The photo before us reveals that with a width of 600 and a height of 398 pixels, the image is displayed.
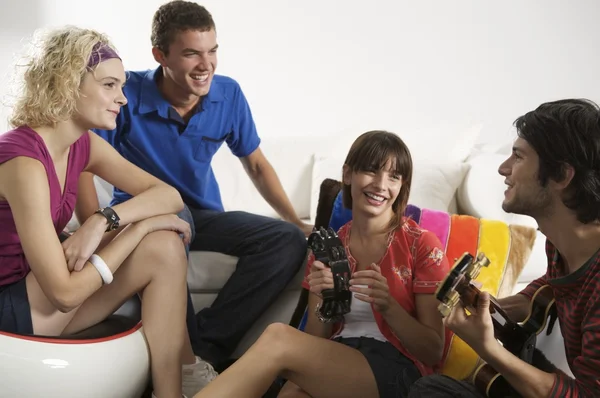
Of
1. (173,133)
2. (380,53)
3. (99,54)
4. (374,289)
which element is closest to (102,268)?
(99,54)

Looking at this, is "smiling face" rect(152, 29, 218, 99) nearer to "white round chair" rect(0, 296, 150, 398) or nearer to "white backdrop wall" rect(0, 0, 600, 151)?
"white round chair" rect(0, 296, 150, 398)

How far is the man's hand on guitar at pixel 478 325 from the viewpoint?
1.44 metres

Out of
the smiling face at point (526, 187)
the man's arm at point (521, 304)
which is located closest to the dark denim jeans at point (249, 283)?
the man's arm at point (521, 304)

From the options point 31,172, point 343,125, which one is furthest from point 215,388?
point 343,125

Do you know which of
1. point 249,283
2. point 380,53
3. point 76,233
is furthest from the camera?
point 380,53

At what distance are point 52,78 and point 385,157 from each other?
2.67 ft

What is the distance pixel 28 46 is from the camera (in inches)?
75.6

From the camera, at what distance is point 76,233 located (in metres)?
1.86

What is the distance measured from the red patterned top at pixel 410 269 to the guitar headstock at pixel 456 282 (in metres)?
0.32

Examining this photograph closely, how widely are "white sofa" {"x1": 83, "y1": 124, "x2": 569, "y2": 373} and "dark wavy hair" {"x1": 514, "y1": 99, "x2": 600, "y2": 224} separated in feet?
3.66

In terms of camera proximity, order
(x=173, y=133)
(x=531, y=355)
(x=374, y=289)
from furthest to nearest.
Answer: (x=173, y=133) < (x=374, y=289) < (x=531, y=355)

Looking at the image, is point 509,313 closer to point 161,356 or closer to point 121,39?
point 161,356

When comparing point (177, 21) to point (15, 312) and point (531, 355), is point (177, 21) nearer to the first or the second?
point (15, 312)

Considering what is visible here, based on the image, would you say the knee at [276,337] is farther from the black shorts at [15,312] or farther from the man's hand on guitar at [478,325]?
→ the black shorts at [15,312]
